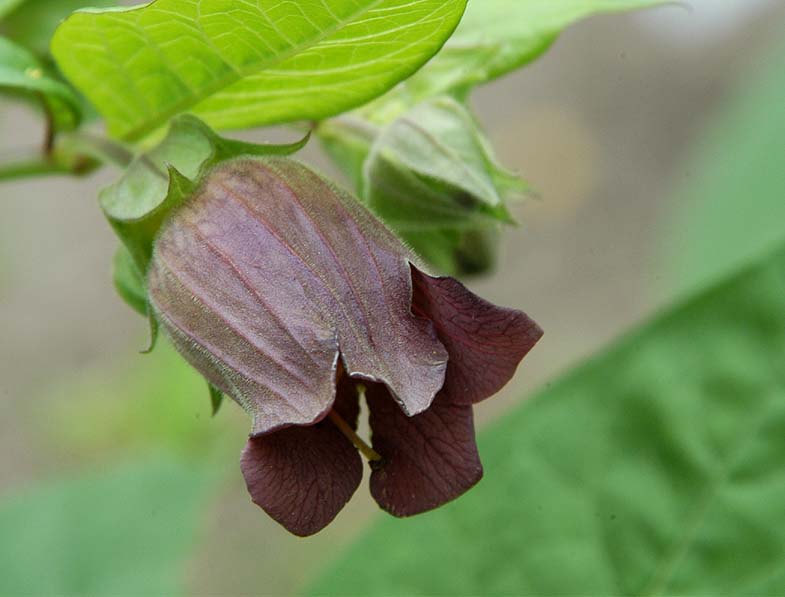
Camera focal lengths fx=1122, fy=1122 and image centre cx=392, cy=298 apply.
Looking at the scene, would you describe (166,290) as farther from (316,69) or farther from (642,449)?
(642,449)

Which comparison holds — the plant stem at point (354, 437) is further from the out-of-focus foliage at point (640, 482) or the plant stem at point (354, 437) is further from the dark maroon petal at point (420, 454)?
the out-of-focus foliage at point (640, 482)

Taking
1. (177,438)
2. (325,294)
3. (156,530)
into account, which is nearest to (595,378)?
(325,294)

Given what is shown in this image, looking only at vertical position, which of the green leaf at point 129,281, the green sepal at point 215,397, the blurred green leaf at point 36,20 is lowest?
the green sepal at point 215,397

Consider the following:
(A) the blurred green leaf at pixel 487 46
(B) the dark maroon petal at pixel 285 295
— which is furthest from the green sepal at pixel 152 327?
(A) the blurred green leaf at pixel 487 46

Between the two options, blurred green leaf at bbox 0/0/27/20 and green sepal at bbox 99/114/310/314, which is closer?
green sepal at bbox 99/114/310/314

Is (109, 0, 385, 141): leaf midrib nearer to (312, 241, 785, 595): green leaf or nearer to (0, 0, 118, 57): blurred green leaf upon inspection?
(0, 0, 118, 57): blurred green leaf

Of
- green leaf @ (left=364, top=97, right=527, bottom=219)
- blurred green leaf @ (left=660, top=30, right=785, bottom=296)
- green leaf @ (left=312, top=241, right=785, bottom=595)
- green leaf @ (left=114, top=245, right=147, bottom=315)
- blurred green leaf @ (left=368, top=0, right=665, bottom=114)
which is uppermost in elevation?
blurred green leaf @ (left=368, top=0, right=665, bottom=114)

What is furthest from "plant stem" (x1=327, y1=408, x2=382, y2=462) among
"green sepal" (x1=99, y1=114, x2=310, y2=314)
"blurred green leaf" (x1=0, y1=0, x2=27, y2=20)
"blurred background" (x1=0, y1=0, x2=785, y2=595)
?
"blurred background" (x1=0, y1=0, x2=785, y2=595)
